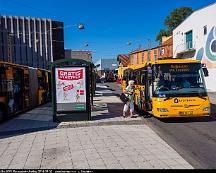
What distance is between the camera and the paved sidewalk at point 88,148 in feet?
19.1

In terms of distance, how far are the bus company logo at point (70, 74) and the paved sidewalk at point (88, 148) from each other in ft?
6.55

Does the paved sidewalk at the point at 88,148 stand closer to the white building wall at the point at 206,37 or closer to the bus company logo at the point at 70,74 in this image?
the bus company logo at the point at 70,74

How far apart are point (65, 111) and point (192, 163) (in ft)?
21.8

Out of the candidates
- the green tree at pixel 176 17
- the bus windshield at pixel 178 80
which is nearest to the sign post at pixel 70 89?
the bus windshield at pixel 178 80

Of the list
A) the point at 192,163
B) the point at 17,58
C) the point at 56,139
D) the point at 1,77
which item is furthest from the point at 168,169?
the point at 17,58

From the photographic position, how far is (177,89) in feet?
36.4

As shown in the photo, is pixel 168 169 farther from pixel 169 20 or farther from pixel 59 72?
pixel 169 20

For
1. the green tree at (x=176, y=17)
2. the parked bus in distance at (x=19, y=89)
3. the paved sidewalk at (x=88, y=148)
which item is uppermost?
the green tree at (x=176, y=17)

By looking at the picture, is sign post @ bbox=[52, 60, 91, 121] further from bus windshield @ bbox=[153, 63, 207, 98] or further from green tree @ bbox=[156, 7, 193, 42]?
green tree @ bbox=[156, 7, 193, 42]

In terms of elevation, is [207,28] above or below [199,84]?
above

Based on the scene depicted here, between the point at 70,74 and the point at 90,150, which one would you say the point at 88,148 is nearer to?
the point at 90,150

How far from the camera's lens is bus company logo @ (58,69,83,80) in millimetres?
11375

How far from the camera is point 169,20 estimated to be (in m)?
68.7

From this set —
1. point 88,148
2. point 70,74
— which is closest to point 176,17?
point 70,74
